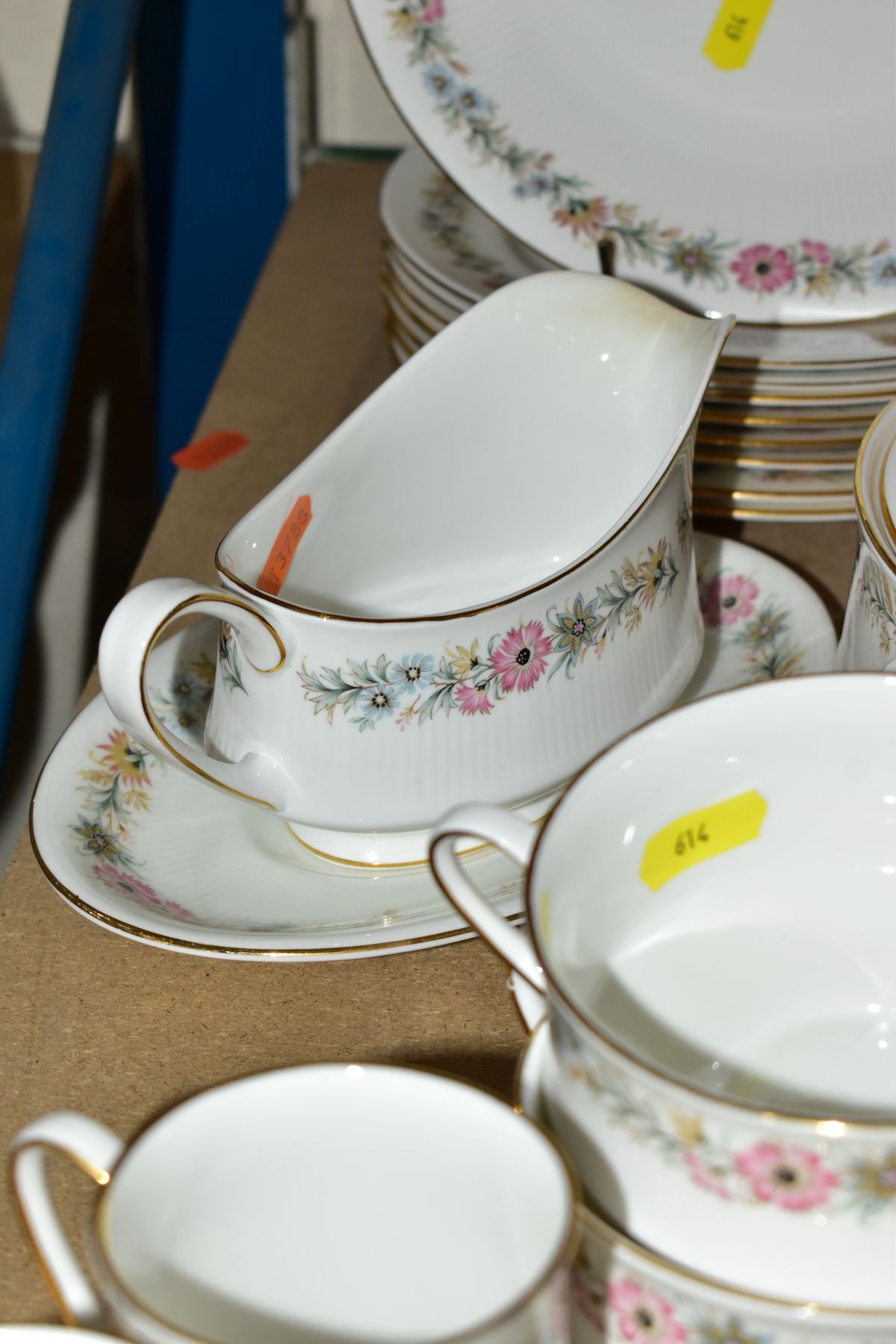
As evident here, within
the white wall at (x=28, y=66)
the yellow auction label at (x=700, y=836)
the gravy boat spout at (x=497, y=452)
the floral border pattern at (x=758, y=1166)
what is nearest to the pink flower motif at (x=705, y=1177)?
the floral border pattern at (x=758, y=1166)

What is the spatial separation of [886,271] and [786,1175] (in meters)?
0.55

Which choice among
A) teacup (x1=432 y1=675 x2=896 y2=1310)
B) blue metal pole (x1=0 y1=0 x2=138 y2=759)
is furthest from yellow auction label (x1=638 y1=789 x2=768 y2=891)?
blue metal pole (x1=0 y1=0 x2=138 y2=759)

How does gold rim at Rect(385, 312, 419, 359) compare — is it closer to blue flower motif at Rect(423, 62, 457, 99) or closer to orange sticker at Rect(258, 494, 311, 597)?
blue flower motif at Rect(423, 62, 457, 99)

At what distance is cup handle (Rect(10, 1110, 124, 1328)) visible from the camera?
13.4 inches

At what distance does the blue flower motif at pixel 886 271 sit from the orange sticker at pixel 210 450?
0.38 meters

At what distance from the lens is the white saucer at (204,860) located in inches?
20.0

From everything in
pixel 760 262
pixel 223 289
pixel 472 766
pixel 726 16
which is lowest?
pixel 223 289

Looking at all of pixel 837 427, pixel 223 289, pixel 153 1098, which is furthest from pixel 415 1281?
pixel 223 289

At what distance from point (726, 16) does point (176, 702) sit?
1.61 feet

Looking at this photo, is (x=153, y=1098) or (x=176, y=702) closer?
(x=153, y=1098)

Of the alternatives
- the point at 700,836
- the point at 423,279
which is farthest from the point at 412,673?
the point at 423,279

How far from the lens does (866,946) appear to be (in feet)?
1.58

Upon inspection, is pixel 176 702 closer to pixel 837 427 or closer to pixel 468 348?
pixel 468 348

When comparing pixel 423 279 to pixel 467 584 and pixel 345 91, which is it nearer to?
pixel 467 584
